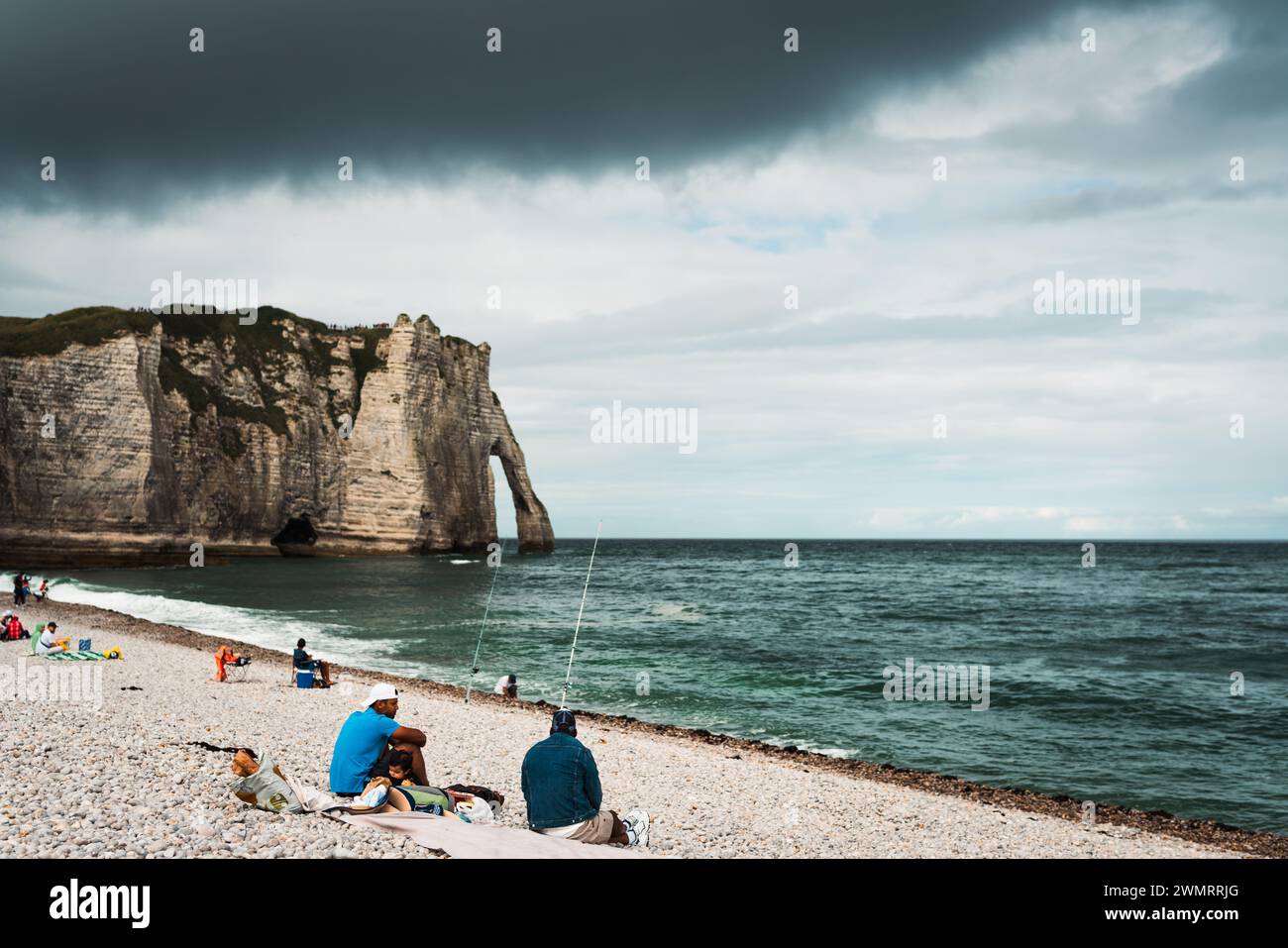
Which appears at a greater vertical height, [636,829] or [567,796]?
[567,796]

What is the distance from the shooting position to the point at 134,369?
62.0 metres

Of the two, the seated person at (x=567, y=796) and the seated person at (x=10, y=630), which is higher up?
the seated person at (x=567, y=796)

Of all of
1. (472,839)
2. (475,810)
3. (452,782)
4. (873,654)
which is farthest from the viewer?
(873,654)

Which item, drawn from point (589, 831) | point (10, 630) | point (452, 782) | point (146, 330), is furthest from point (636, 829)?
point (146, 330)

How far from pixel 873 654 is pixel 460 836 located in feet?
78.7

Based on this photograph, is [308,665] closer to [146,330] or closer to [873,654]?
[873,654]

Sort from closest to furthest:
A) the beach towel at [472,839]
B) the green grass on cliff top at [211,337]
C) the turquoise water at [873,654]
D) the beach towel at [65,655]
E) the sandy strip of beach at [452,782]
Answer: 1. the beach towel at [472,839]
2. the sandy strip of beach at [452,782]
3. the turquoise water at [873,654]
4. the beach towel at [65,655]
5. the green grass on cliff top at [211,337]

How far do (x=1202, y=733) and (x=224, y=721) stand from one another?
19.6m

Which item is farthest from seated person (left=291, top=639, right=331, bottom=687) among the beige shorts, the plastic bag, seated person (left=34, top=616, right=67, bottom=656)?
the beige shorts

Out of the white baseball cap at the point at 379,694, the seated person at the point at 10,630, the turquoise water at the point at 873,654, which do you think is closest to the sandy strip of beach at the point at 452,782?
the white baseball cap at the point at 379,694

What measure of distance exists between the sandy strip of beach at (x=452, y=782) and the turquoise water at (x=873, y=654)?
2159mm

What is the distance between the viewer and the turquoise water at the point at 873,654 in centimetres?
1611

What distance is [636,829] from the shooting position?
7980 mm

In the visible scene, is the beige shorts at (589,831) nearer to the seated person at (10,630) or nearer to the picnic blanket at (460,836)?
the picnic blanket at (460,836)
